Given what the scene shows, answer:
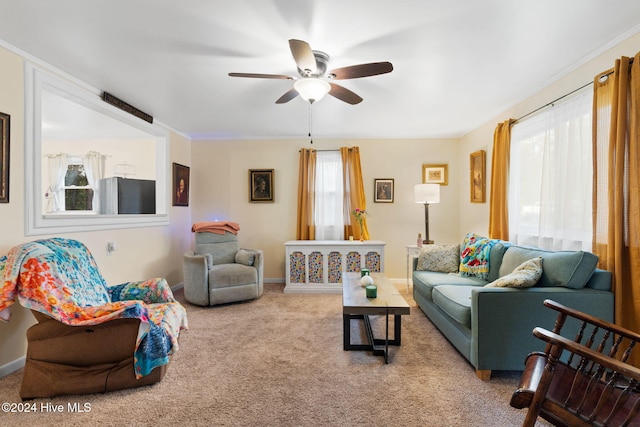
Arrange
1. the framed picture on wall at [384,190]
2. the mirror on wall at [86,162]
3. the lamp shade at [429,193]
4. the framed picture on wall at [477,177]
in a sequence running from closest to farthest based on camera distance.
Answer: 1. the mirror on wall at [86,162]
2. the framed picture on wall at [477,177]
3. the lamp shade at [429,193]
4. the framed picture on wall at [384,190]

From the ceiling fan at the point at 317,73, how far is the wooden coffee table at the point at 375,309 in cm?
169

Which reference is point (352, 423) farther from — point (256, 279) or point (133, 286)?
point (256, 279)

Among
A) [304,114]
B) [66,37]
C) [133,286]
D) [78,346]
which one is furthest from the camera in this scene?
[304,114]

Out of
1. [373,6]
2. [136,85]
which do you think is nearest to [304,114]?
[136,85]

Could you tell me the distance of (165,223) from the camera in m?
4.21

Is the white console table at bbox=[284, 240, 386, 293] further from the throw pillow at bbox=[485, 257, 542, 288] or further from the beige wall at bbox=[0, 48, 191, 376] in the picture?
the throw pillow at bbox=[485, 257, 542, 288]

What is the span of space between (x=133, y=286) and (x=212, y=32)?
2091mm

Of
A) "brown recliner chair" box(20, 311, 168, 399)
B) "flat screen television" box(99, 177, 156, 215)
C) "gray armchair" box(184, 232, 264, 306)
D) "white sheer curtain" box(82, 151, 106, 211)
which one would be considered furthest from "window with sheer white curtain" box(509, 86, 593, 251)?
"white sheer curtain" box(82, 151, 106, 211)

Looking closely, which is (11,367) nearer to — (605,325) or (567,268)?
(605,325)

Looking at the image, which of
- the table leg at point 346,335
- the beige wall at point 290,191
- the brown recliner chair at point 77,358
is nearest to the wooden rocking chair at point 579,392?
the table leg at point 346,335

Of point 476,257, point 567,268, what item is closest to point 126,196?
point 476,257

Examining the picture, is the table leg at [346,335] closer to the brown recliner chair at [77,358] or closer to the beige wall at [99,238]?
the brown recliner chair at [77,358]

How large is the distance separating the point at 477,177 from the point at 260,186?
3.31 metres

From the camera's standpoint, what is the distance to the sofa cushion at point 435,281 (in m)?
2.99
